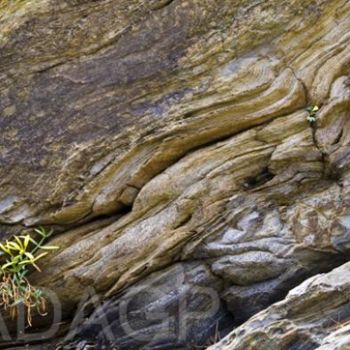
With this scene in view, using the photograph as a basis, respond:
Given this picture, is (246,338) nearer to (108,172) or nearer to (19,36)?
(108,172)

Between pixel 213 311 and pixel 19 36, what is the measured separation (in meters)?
3.06

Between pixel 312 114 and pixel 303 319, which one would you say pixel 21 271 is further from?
pixel 312 114

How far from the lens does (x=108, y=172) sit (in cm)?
676

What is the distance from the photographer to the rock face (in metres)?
6.57

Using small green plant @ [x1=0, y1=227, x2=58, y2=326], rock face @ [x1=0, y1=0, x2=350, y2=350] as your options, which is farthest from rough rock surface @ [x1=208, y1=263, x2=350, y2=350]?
small green plant @ [x1=0, y1=227, x2=58, y2=326]

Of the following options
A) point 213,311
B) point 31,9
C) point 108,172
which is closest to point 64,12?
point 31,9

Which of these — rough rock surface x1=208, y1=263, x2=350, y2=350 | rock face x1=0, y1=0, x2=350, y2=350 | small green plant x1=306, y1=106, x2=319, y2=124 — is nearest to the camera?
rough rock surface x1=208, y1=263, x2=350, y2=350

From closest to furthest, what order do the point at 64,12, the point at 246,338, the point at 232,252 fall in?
the point at 246,338, the point at 232,252, the point at 64,12

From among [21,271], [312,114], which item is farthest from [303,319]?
[21,271]

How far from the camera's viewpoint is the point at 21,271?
6.67m

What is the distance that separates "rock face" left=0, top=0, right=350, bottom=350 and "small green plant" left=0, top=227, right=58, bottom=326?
138mm

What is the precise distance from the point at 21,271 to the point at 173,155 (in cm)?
169

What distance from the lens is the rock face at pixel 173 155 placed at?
6.57 metres

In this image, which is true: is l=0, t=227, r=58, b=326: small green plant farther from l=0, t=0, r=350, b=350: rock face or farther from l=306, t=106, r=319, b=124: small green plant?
l=306, t=106, r=319, b=124: small green plant
